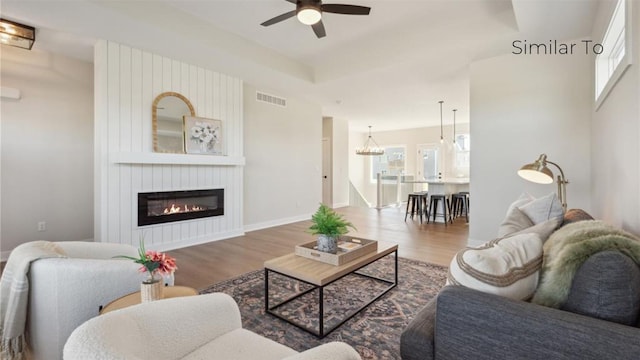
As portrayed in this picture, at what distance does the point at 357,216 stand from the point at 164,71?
5.14 metres

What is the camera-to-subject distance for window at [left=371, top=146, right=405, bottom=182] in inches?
435

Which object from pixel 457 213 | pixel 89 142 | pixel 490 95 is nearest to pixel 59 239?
pixel 89 142

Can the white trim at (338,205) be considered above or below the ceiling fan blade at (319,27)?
below

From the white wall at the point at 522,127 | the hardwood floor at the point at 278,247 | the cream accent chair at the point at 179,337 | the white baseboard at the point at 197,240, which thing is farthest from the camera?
the white baseboard at the point at 197,240

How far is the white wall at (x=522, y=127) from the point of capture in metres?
3.48

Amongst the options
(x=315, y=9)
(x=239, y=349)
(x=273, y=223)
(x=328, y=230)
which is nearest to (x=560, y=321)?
(x=239, y=349)

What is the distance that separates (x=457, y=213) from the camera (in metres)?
7.00

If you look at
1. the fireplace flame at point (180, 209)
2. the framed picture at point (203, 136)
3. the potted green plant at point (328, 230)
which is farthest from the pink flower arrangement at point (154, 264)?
the framed picture at point (203, 136)

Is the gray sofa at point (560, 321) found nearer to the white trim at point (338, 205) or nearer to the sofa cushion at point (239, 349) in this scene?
the sofa cushion at point (239, 349)

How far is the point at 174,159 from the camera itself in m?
4.12

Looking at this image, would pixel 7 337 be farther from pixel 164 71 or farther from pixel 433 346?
pixel 164 71

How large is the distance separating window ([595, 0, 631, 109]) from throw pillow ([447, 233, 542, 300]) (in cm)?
150

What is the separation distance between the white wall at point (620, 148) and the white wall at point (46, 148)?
238 inches

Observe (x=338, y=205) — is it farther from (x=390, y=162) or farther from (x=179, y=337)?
(x=179, y=337)
